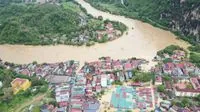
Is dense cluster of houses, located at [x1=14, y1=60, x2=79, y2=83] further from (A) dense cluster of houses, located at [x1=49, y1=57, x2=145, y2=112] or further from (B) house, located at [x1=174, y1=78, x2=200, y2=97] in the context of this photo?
(B) house, located at [x1=174, y1=78, x2=200, y2=97]

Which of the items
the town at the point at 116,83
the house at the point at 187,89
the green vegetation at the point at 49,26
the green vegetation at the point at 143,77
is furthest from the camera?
the green vegetation at the point at 49,26

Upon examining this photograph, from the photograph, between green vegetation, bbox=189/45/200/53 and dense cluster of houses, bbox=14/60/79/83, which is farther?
green vegetation, bbox=189/45/200/53

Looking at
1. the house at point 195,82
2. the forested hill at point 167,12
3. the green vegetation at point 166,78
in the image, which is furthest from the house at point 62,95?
the forested hill at point 167,12

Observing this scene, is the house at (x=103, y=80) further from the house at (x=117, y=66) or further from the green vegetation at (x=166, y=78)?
the green vegetation at (x=166, y=78)

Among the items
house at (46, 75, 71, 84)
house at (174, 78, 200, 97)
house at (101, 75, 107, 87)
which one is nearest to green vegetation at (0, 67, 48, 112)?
house at (46, 75, 71, 84)

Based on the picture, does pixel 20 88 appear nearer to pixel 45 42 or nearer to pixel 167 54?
pixel 45 42

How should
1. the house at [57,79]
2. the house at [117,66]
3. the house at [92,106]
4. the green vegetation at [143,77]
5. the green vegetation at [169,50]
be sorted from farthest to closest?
the green vegetation at [169,50], the house at [117,66], the house at [57,79], the green vegetation at [143,77], the house at [92,106]

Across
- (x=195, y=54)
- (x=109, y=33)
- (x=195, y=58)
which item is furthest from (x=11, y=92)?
(x=195, y=54)
